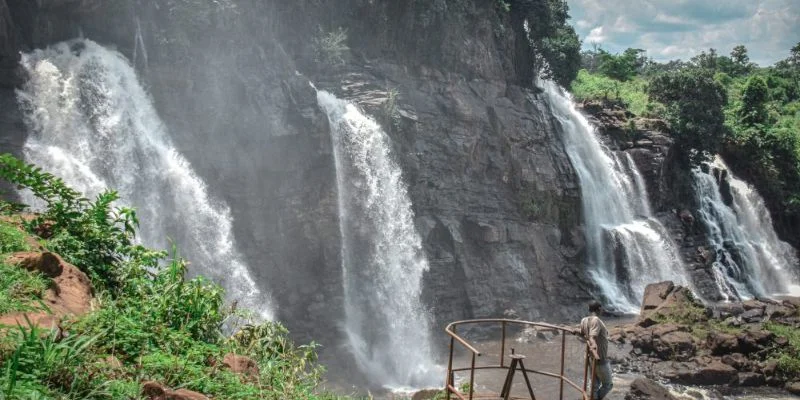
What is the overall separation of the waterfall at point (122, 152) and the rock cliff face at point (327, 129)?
22.9 inches

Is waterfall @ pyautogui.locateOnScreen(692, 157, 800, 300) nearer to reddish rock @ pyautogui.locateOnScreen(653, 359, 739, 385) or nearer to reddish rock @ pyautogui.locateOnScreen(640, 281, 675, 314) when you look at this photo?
reddish rock @ pyautogui.locateOnScreen(640, 281, 675, 314)

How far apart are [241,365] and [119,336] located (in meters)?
1.39

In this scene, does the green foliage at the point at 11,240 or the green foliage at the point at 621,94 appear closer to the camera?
the green foliage at the point at 11,240

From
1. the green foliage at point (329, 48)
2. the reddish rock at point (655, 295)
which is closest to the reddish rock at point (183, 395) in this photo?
the reddish rock at point (655, 295)

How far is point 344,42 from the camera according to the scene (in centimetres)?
2809

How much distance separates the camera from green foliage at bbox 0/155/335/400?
444 cm

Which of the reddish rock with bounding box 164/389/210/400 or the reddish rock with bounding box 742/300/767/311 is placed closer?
the reddish rock with bounding box 164/389/210/400

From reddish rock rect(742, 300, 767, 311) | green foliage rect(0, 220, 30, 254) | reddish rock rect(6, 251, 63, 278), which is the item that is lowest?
reddish rock rect(742, 300, 767, 311)

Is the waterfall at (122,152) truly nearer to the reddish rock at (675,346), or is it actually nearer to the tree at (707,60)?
the reddish rock at (675,346)

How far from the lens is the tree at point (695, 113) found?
36.3 metres

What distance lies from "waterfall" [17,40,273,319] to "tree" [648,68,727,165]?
1117 inches

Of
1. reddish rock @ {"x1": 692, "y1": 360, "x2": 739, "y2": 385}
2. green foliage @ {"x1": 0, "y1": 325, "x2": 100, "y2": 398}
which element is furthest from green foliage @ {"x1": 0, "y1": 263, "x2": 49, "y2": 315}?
reddish rock @ {"x1": 692, "y1": 360, "x2": 739, "y2": 385}

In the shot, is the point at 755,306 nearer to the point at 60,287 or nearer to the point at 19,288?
the point at 60,287

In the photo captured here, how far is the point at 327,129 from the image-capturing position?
22.4 metres
